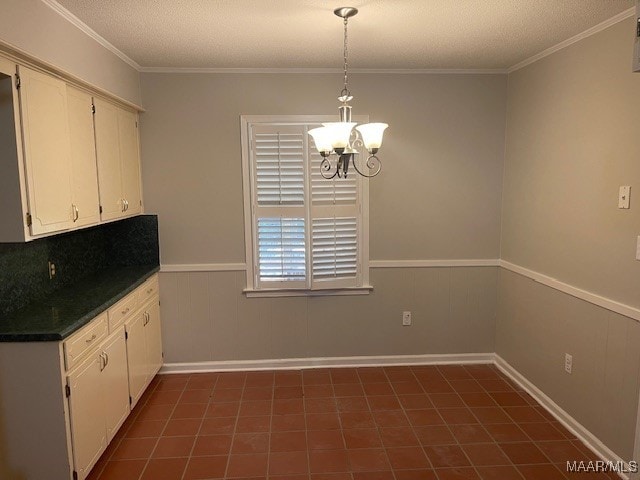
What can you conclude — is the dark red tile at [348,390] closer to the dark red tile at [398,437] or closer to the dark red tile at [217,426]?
the dark red tile at [398,437]

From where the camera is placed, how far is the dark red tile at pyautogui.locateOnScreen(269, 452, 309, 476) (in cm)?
246

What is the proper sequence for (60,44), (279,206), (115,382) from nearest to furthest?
1. (60,44)
2. (115,382)
3. (279,206)

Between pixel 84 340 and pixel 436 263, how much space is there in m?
2.74

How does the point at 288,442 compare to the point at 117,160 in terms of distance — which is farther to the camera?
the point at 117,160

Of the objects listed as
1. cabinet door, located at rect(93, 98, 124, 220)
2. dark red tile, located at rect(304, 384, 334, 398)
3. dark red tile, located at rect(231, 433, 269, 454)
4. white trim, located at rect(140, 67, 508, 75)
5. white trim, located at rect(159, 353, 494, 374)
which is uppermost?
white trim, located at rect(140, 67, 508, 75)

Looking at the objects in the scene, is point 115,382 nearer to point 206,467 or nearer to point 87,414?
point 87,414

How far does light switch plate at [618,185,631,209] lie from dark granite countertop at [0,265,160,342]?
9.70ft

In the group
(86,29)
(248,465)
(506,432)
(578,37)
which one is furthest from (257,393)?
(578,37)

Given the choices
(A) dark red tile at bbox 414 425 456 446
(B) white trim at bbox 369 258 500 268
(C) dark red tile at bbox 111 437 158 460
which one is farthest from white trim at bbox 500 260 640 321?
(C) dark red tile at bbox 111 437 158 460

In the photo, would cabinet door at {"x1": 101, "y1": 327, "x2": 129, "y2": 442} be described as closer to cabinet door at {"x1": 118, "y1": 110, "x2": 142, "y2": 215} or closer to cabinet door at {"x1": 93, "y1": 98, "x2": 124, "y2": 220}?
cabinet door at {"x1": 93, "y1": 98, "x2": 124, "y2": 220}

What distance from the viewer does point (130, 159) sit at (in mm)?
3332

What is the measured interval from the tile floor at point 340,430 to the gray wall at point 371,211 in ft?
1.13

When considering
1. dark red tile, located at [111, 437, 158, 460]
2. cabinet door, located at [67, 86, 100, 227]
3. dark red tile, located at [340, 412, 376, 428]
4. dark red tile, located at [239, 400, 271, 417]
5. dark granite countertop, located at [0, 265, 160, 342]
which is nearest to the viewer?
dark granite countertop, located at [0, 265, 160, 342]
